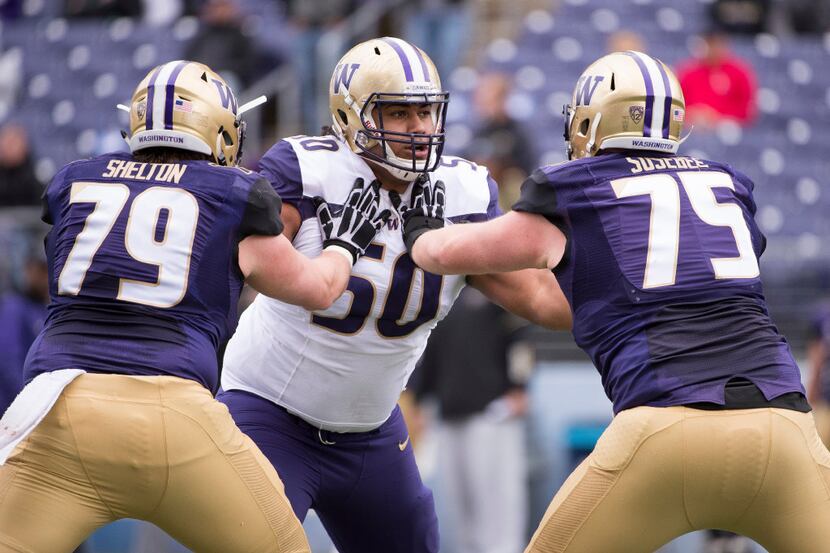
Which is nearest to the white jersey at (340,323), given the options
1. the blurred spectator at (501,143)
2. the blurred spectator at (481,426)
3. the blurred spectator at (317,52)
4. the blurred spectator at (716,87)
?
the blurred spectator at (481,426)

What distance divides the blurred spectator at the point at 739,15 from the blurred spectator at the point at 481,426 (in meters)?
4.74

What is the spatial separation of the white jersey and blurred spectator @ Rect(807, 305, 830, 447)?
152 inches

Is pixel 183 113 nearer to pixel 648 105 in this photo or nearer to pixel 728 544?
pixel 648 105

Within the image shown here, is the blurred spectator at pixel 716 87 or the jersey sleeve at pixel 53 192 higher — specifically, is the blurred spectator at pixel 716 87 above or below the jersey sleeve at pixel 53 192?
below

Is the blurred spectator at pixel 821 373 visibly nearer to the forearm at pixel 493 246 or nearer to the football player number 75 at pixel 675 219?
the football player number 75 at pixel 675 219

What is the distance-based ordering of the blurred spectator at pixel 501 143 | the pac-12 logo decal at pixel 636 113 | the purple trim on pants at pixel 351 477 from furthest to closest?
the blurred spectator at pixel 501 143 → the purple trim on pants at pixel 351 477 → the pac-12 logo decal at pixel 636 113

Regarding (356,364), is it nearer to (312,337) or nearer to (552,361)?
(312,337)

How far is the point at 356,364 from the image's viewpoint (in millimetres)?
4387

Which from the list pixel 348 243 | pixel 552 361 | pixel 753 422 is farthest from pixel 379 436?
pixel 552 361

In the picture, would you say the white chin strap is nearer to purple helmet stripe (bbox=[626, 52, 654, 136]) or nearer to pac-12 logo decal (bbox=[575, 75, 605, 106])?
pac-12 logo decal (bbox=[575, 75, 605, 106])

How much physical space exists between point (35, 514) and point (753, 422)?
1.97 meters

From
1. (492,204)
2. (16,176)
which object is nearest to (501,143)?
(16,176)

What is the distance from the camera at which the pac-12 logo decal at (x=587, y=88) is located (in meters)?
4.12

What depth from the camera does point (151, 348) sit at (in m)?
3.66
